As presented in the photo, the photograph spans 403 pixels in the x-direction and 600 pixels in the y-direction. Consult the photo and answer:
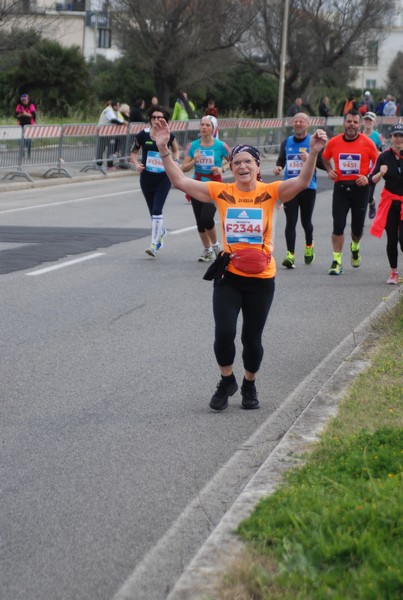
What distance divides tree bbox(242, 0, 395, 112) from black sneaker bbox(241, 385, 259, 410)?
177 feet

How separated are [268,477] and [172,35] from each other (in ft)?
144

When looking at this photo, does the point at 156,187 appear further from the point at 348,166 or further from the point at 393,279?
the point at 393,279

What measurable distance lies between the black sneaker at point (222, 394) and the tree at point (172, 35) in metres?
41.1

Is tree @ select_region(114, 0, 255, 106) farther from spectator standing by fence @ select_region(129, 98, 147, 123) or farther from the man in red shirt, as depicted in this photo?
the man in red shirt

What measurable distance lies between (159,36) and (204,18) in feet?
6.53

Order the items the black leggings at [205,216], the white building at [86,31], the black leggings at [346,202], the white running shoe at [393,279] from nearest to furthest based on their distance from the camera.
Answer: the white running shoe at [393,279]
the black leggings at [346,202]
the black leggings at [205,216]
the white building at [86,31]

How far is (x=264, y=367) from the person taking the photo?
29.7ft

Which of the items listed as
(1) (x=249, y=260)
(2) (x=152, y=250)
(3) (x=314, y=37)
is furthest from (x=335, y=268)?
(3) (x=314, y=37)

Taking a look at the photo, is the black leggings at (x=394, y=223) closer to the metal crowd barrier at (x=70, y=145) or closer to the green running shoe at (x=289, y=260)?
the green running shoe at (x=289, y=260)

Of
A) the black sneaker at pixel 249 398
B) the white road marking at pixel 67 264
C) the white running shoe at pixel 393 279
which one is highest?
the black sneaker at pixel 249 398

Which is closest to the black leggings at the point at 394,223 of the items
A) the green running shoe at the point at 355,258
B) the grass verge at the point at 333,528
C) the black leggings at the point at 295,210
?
the green running shoe at the point at 355,258

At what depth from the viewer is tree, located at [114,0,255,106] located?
47812 millimetres

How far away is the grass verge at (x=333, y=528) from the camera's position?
13.6ft

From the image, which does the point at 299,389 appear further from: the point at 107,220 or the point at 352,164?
the point at 107,220
